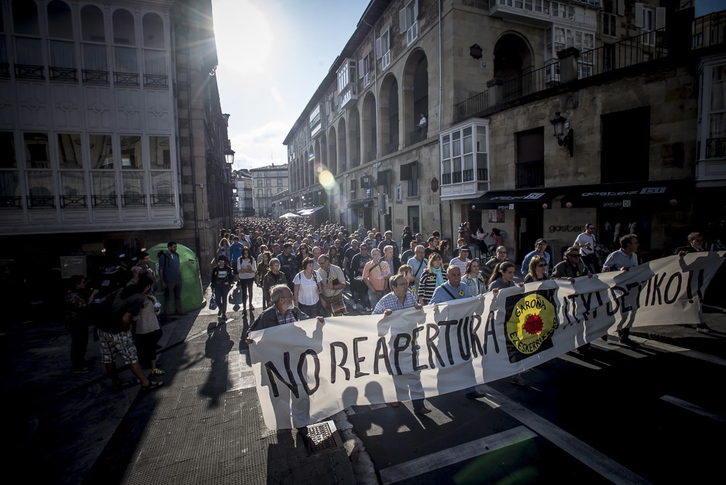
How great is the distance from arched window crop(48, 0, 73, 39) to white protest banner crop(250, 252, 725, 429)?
47.9 feet

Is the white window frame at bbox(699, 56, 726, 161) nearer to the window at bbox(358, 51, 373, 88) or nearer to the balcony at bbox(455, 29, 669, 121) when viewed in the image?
the balcony at bbox(455, 29, 669, 121)

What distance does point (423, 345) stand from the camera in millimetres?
4621

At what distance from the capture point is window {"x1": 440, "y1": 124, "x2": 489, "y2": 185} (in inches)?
695

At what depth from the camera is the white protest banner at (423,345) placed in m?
4.09

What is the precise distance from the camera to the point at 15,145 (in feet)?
38.4

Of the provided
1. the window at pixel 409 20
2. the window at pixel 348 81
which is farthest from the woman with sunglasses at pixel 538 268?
the window at pixel 348 81

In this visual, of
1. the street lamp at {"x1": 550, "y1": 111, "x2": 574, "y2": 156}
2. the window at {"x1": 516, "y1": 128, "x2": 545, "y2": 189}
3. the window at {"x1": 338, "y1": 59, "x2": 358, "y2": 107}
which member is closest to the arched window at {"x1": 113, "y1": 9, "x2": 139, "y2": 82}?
the street lamp at {"x1": 550, "y1": 111, "x2": 574, "y2": 156}

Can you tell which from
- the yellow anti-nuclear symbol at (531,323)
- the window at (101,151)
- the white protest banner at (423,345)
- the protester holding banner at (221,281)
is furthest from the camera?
the window at (101,151)

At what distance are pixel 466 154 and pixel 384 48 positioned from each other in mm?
13565

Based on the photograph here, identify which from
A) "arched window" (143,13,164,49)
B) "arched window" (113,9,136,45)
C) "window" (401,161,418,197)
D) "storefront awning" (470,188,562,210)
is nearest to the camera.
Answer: "arched window" (113,9,136,45)

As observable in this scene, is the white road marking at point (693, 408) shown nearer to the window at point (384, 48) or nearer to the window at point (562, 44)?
the window at point (562, 44)

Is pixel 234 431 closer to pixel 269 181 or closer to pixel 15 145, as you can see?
pixel 15 145

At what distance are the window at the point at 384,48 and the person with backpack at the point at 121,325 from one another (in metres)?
25.5

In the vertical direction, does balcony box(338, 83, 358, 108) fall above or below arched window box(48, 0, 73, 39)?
above
